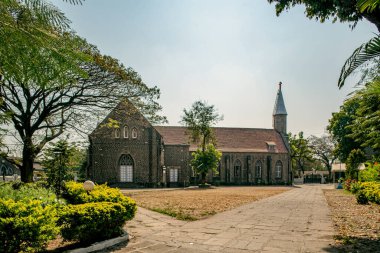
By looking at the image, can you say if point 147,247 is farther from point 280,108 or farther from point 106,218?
point 280,108

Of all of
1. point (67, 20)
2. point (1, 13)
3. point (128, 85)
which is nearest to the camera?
point (67, 20)

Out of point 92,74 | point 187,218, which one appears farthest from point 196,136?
point 187,218

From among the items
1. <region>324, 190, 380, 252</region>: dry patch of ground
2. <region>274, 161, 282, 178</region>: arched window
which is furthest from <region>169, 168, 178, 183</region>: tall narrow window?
<region>324, 190, 380, 252</region>: dry patch of ground

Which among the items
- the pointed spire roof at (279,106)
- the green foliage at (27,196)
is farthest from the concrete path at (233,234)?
the pointed spire roof at (279,106)

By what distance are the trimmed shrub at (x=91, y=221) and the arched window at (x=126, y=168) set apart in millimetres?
31641

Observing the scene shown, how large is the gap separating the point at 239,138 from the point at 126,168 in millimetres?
21763

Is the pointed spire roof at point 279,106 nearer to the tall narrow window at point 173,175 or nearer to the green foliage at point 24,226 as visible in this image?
the tall narrow window at point 173,175

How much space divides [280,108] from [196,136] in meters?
22.5

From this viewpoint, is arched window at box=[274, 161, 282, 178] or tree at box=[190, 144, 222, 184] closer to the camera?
tree at box=[190, 144, 222, 184]

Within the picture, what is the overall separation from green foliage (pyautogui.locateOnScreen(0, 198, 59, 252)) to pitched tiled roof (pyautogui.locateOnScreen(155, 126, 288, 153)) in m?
42.4

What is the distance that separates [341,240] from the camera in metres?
7.95

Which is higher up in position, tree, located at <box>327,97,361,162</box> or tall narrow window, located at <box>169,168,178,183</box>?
tree, located at <box>327,97,361,162</box>

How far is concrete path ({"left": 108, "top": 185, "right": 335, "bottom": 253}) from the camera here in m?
7.23

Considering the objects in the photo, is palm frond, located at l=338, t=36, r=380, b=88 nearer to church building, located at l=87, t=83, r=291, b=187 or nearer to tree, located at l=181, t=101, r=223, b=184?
church building, located at l=87, t=83, r=291, b=187
